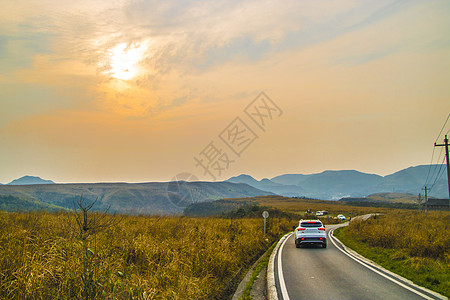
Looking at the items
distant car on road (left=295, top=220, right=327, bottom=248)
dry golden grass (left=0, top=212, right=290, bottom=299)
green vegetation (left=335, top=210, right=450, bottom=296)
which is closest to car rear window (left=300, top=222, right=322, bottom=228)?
distant car on road (left=295, top=220, right=327, bottom=248)

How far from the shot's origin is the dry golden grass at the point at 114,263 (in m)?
5.55

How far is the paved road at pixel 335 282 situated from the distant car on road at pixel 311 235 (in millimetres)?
5356

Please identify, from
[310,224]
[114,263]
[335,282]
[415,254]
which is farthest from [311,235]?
[114,263]

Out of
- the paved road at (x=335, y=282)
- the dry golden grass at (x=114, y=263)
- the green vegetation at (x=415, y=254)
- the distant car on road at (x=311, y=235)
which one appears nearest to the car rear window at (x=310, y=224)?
the distant car on road at (x=311, y=235)

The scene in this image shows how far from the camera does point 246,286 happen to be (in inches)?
393

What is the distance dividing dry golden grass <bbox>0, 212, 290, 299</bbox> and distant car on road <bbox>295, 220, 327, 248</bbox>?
652cm

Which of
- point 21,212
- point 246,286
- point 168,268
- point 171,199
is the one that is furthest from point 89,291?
point 171,199

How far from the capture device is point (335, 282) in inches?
393

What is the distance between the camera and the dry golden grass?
18.2 feet

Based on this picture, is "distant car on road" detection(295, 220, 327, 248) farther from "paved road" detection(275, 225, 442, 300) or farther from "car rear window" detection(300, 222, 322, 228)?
"paved road" detection(275, 225, 442, 300)

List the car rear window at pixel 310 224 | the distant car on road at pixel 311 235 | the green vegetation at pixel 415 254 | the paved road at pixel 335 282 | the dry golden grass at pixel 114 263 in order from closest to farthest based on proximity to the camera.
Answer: the dry golden grass at pixel 114 263 → the paved road at pixel 335 282 → the green vegetation at pixel 415 254 → the distant car on road at pixel 311 235 → the car rear window at pixel 310 224

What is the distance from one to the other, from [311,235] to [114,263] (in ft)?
50.4

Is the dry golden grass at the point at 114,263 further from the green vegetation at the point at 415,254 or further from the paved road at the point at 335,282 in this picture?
the green vegetation at the point at 415,254

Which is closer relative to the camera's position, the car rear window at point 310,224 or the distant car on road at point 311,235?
the distant car on road at point 311,235
